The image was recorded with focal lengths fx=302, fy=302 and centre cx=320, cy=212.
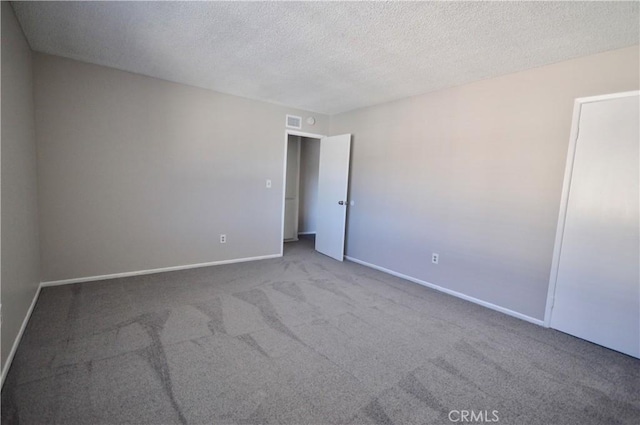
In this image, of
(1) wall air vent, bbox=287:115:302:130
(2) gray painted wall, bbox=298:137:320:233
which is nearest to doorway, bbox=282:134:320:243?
(2) gray painted wall, bbox=298:137:320:233

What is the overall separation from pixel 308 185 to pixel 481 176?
4370 millimetres

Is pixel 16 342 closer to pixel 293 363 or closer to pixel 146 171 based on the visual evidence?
pixel 293 363

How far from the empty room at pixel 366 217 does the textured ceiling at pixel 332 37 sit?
26mm

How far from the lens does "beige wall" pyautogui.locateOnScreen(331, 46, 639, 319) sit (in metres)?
2.78

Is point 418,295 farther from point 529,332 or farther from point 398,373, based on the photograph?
point 398,373

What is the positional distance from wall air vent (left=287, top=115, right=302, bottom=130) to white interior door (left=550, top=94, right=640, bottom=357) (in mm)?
3605

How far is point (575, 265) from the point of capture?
2691 mm

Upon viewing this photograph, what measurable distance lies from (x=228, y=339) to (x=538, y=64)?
12.1ft

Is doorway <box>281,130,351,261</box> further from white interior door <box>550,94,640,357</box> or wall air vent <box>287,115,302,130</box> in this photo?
white interior door <box>550,94,640,357</box>

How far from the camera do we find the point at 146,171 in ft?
12.4

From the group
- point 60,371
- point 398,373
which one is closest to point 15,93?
point 60,371

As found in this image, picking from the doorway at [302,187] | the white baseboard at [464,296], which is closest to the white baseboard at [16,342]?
the white baseboard at [464,296]

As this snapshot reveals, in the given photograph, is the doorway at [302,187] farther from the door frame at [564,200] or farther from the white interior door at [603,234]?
the white interior door at [603,234]

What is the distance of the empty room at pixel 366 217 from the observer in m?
1.93
